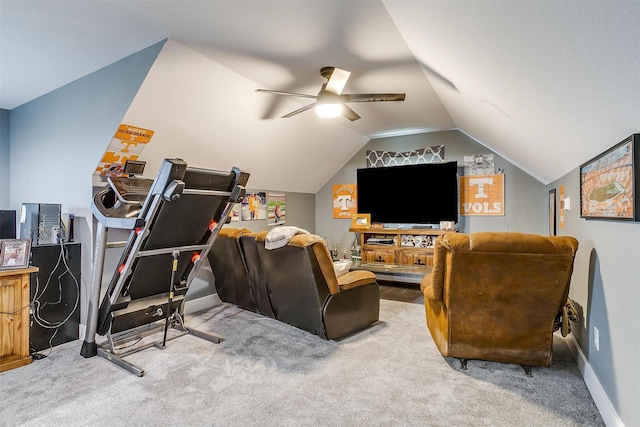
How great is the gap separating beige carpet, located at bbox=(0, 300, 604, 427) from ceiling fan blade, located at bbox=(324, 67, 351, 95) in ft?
7.86

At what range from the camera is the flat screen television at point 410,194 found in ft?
18.4

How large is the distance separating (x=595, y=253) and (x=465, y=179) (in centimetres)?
347

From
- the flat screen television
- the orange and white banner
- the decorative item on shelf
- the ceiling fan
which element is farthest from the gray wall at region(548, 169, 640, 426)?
the orange and white banner

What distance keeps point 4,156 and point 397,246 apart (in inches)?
220

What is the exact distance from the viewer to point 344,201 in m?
6.77

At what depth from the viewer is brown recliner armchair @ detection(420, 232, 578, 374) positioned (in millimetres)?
2406

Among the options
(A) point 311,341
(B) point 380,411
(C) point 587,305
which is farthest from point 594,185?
(A) point 311,341

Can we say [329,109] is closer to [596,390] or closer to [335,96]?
[335,96]

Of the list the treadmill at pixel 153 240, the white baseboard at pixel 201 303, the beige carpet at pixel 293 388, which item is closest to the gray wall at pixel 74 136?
the treadmill at pixel 153 240

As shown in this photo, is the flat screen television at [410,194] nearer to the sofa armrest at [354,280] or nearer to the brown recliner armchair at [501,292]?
the sofa armrest at [354,280]

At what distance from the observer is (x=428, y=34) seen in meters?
2.29

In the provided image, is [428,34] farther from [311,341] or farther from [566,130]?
[311,341]

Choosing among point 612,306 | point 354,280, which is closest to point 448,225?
point 354,280

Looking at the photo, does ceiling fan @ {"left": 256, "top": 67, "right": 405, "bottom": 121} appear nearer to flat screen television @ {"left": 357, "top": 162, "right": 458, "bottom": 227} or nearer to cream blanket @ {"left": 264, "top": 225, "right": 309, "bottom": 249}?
cream blanket @ {"left": 264, "top": 225, "right": 309, "bottom": 249}
